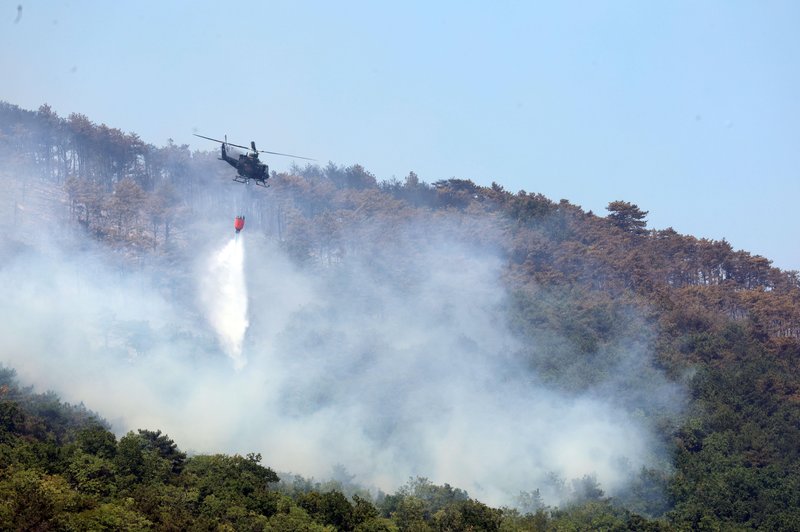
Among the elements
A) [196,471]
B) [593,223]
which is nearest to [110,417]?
[196,471]

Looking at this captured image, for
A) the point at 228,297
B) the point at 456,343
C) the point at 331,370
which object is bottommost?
the point at 331,370

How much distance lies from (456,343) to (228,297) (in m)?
24.1

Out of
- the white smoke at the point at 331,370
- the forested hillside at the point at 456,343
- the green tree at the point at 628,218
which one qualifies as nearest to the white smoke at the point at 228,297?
the white smoke at the point at 331,370

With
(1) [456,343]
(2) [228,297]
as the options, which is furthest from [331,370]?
(2) [228,297]

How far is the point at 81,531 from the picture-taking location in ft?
138

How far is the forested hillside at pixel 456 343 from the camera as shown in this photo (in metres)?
52.1

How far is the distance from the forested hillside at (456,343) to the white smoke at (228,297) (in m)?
3.27

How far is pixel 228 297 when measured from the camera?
326ft

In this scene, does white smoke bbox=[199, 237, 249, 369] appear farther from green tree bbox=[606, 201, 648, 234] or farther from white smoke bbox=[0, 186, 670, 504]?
green tree bbox=[606, 201, 648, 234]

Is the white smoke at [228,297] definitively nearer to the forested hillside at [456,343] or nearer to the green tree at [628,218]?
the forested hillside at [456,343]

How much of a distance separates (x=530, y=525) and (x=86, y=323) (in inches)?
1702

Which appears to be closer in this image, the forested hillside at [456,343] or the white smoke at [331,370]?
the forested hillside at [456,343]

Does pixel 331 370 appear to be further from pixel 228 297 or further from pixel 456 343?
pixel 228 297

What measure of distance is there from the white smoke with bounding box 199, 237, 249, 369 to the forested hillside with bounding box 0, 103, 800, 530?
3.27m
